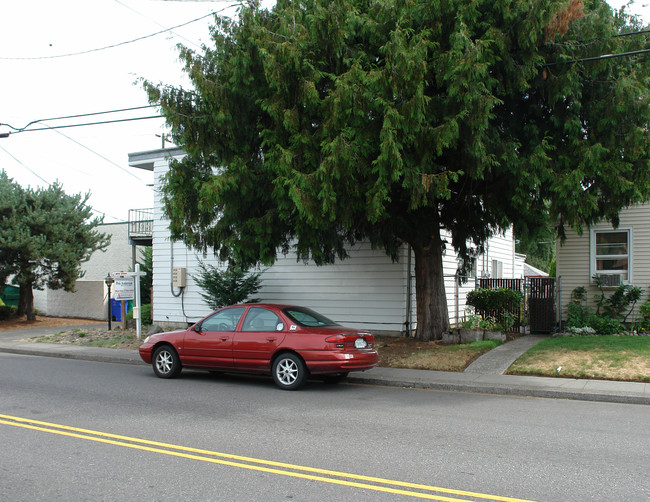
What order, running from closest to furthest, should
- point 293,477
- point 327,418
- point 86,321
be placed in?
point 293,477 → point 327,418 → point 86,321

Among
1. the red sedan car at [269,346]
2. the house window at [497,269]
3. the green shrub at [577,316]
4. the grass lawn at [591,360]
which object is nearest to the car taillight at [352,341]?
the red sedan car at [269,346]

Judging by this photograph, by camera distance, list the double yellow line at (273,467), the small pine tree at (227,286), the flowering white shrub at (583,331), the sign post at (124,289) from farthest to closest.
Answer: the sign post at (124,289), the small pine tree at (227,286), the flowering white shrub at (583,331), the double yellow line at (273,467)

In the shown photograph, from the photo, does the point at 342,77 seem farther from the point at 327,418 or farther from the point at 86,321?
the point at 86,321

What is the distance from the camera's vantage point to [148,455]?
6.12 m

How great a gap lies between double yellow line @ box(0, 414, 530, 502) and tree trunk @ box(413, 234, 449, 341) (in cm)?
954

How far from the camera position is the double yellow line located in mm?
5012

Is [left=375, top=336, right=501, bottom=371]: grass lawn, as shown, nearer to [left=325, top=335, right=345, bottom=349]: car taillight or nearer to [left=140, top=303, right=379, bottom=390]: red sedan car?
[left=140, top=303, right=379, bottom=390]: red sedan car

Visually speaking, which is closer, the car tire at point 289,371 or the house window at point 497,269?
the car tire at point 289,371

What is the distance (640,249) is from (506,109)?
7858mm

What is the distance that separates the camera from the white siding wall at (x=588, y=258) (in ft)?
56.3

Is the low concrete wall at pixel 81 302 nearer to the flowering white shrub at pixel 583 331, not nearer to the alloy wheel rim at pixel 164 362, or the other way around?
the alloy wheel rim at pixel 164 362

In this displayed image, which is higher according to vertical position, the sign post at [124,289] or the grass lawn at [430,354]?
the sign post at [124,289]

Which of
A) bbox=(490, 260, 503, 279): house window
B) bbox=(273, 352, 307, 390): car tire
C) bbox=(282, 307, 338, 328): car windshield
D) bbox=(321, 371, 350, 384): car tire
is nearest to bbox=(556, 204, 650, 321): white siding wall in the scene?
bbox=(490, 260, 503, 279): house window

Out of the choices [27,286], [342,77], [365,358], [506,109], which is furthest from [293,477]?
[27,286]
